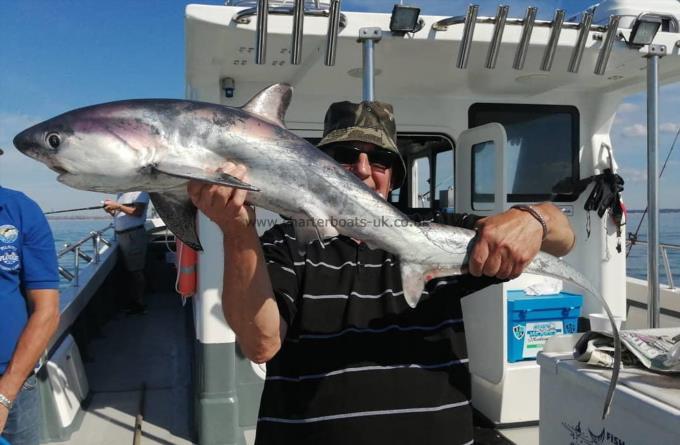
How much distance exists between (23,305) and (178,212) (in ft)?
4.77

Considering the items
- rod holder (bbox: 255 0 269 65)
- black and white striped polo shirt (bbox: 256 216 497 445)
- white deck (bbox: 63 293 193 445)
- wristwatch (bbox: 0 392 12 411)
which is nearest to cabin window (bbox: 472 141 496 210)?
rod holder (bbox: 255 0 269 65)

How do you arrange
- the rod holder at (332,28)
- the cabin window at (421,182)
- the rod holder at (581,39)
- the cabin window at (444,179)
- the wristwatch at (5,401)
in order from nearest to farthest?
the wristwatch at (5,401) < the rod holder at (332,28) < the rod holder at (581,39) < the cabin window at (444,179) < the cabin window at (421,182)

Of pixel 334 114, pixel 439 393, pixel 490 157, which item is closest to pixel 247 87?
pixel 490 157

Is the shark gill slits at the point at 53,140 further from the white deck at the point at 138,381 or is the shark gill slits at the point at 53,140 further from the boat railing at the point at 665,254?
the boat railing at the point at 665,254

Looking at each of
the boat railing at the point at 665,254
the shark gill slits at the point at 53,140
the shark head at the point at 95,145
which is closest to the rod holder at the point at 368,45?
the shark head at the point at 95,145

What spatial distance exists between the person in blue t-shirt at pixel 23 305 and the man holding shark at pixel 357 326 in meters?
1.32

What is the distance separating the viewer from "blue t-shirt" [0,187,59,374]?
8.63 ft

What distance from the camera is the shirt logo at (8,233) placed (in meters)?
2.62

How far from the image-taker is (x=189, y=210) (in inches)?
73.1

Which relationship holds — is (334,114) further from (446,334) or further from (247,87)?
(247,87)

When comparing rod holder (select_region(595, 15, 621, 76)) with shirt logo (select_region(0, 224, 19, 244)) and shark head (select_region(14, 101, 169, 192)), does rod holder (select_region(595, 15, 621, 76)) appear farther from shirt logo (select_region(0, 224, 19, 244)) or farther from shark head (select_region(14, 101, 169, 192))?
shirt logo (select_region(0, 224, 19, 244))

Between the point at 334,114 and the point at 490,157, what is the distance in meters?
2.87

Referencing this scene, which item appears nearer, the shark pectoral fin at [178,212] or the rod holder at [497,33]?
the shark pectoral fin at [178,212]

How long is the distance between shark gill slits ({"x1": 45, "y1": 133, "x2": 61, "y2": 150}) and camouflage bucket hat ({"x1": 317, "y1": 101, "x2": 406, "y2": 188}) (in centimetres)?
104
